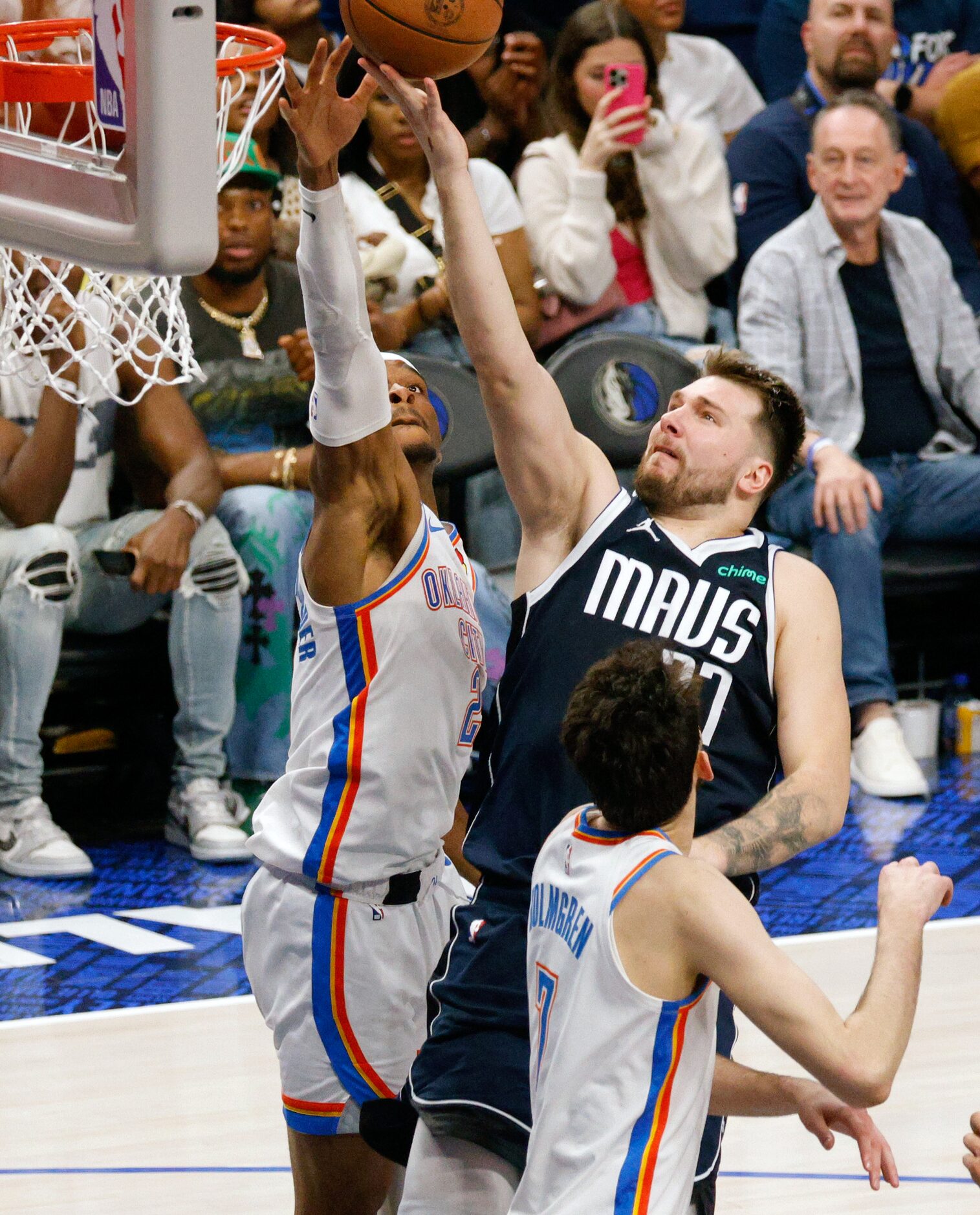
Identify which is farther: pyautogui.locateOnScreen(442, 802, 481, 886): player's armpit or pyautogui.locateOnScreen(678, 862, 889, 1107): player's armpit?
pyautogui.locateOnScreen(442, 802, 481, 886): player's armpit

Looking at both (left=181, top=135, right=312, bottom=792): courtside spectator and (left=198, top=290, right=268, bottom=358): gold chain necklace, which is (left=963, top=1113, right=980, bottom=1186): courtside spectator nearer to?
(left=181, top=135, right=312, bottom=792): courtside spectator

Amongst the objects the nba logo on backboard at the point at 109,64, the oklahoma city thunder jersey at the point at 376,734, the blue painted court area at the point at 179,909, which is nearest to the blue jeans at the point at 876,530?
the blue painted court area at the point at 179,909

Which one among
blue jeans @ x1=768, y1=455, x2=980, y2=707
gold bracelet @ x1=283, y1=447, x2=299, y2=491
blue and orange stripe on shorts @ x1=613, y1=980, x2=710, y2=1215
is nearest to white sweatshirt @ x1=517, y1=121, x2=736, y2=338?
blue jeans @ x1=768, y1=455, x2=980, y2=707

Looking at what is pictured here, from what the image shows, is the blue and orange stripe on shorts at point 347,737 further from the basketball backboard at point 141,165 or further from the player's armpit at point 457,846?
the basketball backboard at point 141,165

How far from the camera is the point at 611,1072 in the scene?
219 cm

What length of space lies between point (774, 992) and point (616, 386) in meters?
4.53

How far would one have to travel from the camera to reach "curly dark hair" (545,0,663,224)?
673cm

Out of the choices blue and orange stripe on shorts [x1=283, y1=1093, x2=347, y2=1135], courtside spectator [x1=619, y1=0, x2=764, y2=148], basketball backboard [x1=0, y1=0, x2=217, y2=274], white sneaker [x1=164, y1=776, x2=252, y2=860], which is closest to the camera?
basketball backboard [x1=0, y1=0, x2=217, y2=274]

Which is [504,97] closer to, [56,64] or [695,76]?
[695,76]

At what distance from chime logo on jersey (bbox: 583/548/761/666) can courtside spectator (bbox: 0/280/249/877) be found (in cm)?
309

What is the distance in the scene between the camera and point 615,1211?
2168mm

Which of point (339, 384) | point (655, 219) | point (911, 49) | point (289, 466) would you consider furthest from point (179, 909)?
point (911, 49)

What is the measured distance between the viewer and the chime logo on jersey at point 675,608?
8.86 feet

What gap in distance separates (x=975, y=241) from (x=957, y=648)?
1.85m
